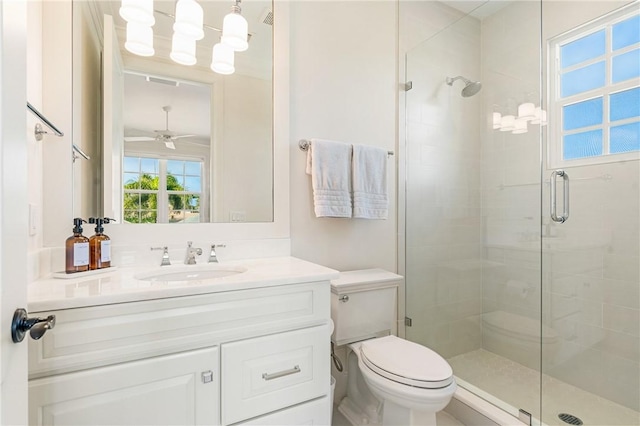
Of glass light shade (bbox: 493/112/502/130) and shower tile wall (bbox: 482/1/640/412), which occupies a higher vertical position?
glass light shade (bbox: 493/112/502/130)

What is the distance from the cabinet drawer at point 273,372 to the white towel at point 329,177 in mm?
656

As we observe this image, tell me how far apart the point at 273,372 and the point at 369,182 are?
1109mm

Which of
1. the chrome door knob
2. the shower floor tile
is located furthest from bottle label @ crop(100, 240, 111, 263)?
the shower floor tile

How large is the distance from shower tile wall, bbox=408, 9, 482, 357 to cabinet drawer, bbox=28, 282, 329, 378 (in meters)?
1.19

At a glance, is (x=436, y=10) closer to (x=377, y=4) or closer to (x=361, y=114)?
(x=377, y=4)

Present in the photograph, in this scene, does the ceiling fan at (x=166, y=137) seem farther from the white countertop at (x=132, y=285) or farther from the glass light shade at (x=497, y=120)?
the glass light shade at (x=497, y=120)

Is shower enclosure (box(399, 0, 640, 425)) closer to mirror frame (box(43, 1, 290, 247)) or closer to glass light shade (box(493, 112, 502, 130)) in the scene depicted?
glass light shade (box(493, 112, 502, 130))

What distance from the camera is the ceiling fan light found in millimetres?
1482

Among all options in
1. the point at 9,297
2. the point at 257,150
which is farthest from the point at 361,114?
the point at 9,297

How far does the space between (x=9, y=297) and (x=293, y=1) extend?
180 cm

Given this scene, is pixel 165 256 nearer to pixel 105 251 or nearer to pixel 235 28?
pixel 105 251

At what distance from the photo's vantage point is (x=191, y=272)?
1.36m

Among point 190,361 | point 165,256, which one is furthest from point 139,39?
point 190,361

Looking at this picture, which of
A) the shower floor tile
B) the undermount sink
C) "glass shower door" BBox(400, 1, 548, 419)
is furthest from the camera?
"glass shower door" BBox(400, 1, 548, 419)
